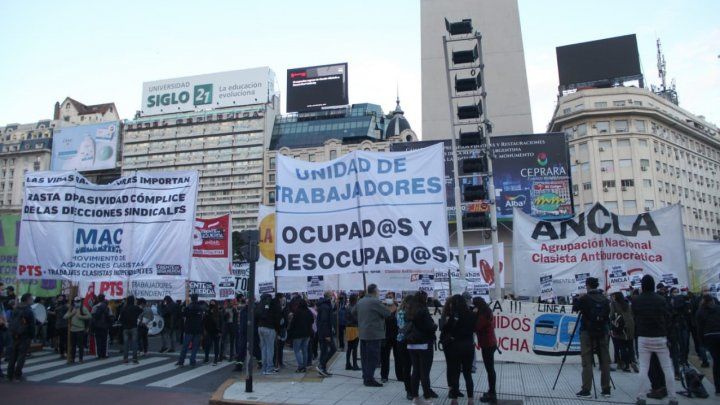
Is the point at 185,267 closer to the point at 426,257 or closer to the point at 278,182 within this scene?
the point at 278,182

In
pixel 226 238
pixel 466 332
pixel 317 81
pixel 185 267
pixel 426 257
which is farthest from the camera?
pixel 317 81

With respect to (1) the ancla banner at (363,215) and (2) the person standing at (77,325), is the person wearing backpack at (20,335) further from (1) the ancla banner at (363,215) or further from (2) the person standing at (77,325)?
(1) the ancla banner at (363,215)

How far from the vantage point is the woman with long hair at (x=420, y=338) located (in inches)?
333

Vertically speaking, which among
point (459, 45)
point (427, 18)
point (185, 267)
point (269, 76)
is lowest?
point (185, 267)

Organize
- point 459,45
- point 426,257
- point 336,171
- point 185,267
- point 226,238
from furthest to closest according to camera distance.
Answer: point 459,45 → point 226,238 → point 185,267 → point 336,171 → point 426,257

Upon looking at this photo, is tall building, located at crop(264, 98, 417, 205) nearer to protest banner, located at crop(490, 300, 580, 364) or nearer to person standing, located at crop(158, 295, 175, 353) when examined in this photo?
person standing, located at crop(158, 295, 175, 353)

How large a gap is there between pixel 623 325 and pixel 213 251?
14361mm

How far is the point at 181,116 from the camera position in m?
102

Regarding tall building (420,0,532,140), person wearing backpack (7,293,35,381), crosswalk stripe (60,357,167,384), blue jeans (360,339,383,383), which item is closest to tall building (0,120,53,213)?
tall building (420,0,532,140)

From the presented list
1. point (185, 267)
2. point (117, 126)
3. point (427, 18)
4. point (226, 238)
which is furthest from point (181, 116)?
point (185, 267)

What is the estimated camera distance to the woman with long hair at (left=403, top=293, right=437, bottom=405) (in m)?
8.47

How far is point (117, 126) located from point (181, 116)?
11514 millimetres

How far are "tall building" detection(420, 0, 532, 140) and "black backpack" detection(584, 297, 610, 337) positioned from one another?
2480 centimetres

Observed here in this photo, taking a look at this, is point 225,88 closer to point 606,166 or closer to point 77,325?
point 606,166
